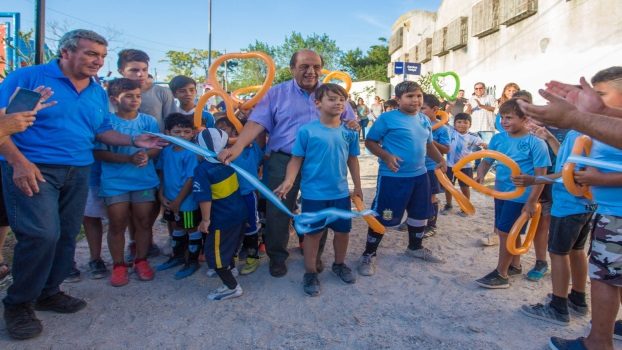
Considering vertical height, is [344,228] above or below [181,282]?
above

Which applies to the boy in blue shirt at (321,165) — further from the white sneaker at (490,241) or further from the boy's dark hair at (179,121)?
the white sneaker at (490,241)

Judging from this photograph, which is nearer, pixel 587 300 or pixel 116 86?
pixel 587 300

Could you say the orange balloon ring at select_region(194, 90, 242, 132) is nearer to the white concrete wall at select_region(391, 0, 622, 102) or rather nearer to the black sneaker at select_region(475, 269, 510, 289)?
the black sneaker at select_region(475, 269, 510, 289)

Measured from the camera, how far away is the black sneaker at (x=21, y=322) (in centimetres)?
284

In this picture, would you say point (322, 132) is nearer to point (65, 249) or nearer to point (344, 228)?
point (344, 228)

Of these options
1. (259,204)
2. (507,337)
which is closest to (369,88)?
(259,204)

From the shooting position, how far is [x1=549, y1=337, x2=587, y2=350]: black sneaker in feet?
8.44

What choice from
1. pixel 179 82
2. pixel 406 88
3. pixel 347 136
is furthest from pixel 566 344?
pixel 179 82

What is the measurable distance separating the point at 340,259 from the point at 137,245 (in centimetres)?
196

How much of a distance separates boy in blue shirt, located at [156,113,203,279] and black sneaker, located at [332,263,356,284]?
1.39m

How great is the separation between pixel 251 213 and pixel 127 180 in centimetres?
121

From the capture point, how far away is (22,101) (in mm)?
2580

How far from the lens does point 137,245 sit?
155 inches

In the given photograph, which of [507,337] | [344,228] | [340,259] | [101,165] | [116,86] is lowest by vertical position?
[507,337]
